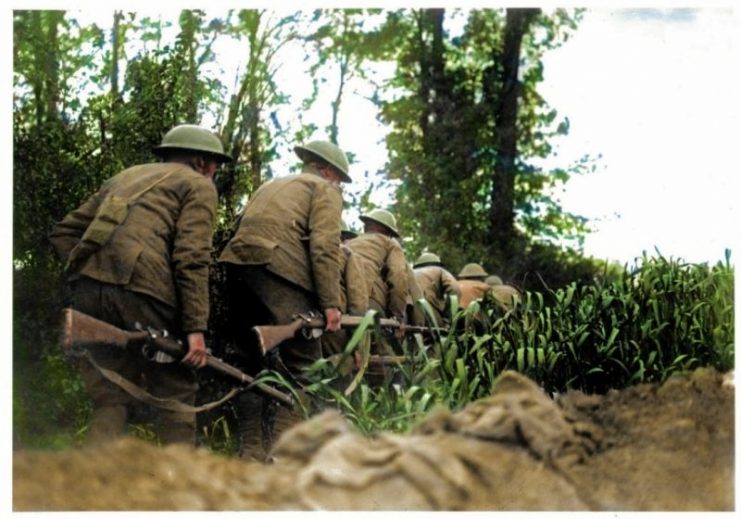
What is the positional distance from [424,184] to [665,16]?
2686 millimetres

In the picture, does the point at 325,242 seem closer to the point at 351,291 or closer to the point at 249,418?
the point at 351,291

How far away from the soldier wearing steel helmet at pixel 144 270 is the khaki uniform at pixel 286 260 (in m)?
0.68

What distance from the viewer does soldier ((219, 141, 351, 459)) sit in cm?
619

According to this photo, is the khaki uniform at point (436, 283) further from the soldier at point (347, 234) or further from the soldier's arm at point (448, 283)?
the soldier at point (347, 234)

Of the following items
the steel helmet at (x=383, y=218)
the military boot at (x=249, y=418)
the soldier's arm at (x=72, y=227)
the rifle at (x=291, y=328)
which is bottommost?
the military boot at (x=249, y=418)

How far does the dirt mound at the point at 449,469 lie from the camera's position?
12.1ft

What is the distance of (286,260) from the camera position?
6.29 m

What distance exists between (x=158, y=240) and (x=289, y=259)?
1.02 m

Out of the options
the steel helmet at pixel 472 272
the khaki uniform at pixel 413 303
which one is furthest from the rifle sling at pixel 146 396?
the steel helmet at pixel 472 272

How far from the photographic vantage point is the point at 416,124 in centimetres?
778

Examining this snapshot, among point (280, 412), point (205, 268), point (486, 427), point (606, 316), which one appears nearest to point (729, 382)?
point (606, 316)

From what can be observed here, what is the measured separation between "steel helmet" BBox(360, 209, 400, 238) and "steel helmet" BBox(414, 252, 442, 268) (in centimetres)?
151

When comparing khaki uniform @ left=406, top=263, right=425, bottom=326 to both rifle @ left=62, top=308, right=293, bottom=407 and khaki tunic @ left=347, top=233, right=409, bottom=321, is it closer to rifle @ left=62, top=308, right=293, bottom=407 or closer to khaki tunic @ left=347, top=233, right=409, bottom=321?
khaki tunic @ left=347, top=233, right=409, bottom=321

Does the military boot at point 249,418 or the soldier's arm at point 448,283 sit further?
the soldier's arm at point 448,283
